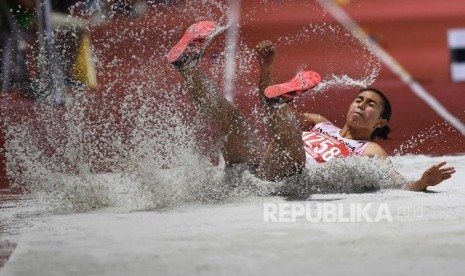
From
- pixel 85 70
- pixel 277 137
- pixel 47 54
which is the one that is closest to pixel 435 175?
pixel 277 137

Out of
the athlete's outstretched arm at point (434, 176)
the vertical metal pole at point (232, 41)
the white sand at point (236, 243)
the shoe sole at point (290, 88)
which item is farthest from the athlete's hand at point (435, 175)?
the vertical metal pole at point (232, 41)

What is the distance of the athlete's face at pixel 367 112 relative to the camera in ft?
13.2

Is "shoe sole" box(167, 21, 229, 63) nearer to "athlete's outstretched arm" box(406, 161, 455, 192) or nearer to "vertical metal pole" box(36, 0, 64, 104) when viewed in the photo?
"athlete's outstretched arm" box(406, 161, 455, 192)

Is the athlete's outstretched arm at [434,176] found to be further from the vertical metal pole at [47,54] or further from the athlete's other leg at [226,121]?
the vertical metal pole at [47,54]

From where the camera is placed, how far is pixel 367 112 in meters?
4.02

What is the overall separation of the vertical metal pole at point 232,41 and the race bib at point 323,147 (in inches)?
59.4

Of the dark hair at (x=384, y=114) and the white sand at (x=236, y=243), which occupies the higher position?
the dark hair at (x=384, y=114)

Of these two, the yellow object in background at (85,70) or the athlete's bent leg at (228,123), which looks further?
the yellow object in background at (85,70)

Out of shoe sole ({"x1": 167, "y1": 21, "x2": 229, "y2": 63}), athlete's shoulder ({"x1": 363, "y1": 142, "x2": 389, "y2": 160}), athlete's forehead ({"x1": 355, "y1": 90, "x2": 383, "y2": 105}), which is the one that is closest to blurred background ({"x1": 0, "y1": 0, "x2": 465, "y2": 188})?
athlete's forehead ({"x1": 355, "y1": 90, "x2": 383, "y2": 105})

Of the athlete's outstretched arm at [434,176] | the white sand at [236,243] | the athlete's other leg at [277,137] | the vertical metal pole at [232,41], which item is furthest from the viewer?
the vertical metal pole at [232,41]

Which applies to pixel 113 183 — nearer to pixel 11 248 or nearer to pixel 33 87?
pixel 11 248

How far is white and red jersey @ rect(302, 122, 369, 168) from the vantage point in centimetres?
380

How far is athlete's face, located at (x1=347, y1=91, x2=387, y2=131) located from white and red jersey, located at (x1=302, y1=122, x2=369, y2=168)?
0.10m

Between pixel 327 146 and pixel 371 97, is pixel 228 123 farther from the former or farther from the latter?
pixel 371 97
